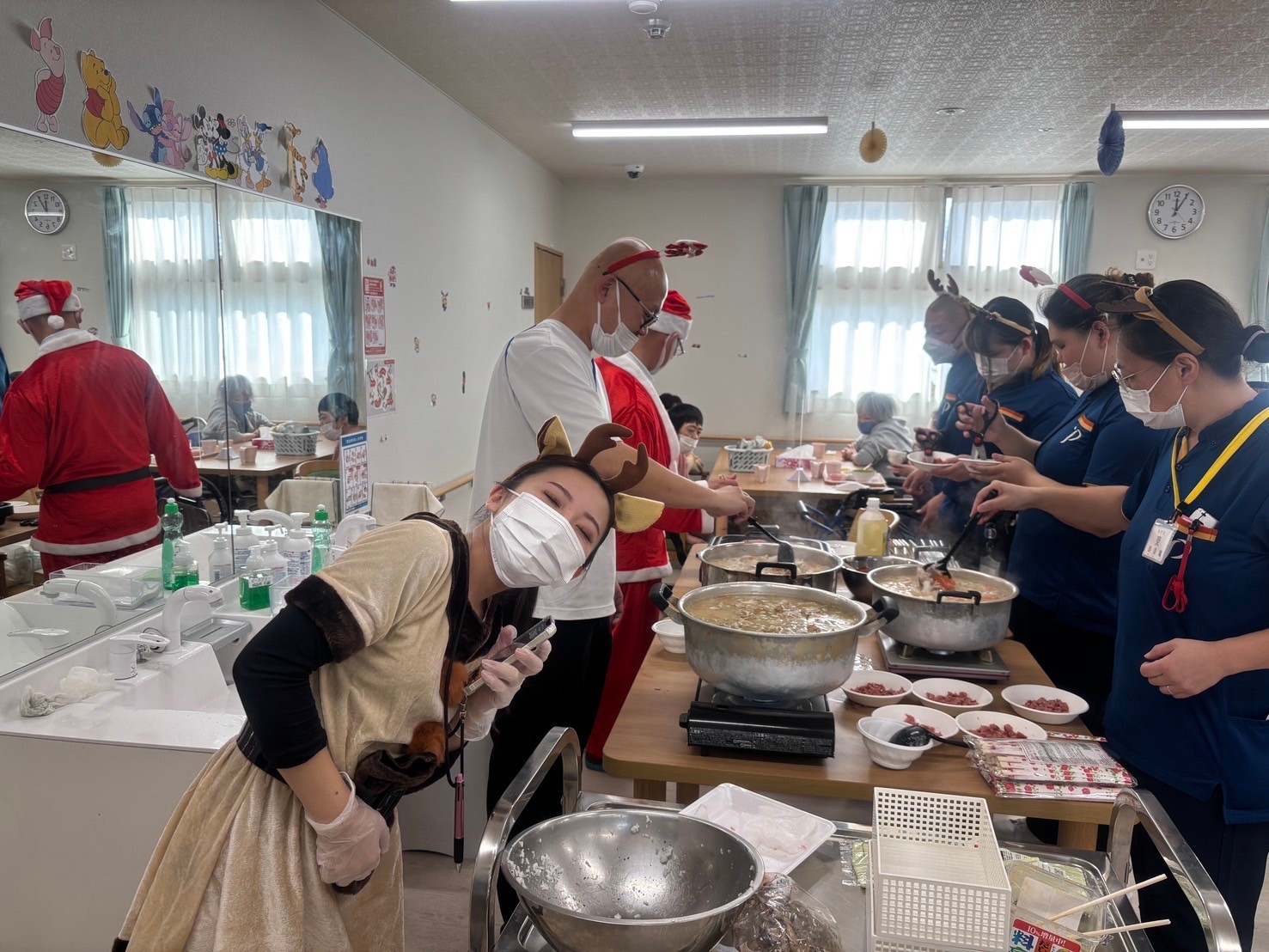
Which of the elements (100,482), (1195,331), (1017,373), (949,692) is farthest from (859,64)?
(100,482)

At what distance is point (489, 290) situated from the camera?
607 centimetres

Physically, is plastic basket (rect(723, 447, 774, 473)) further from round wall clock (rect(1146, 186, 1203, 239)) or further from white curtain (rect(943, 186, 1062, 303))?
round wall clock (rect(1146, 186, 1203, 239))

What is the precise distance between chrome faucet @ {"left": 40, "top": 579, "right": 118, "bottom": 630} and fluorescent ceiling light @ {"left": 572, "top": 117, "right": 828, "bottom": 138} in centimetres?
457

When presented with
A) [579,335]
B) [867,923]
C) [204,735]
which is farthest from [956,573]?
[204,735]

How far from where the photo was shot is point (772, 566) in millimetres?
2244

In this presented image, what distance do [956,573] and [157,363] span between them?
2331 mm

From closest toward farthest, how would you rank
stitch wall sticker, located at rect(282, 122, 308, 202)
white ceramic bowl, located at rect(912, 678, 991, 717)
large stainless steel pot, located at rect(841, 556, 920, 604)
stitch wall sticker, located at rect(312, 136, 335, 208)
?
A: white ceramic bowl, located at rect(912, 678, 991, 717)
large stainless steel pot, located at rect(841, 556, 920, 604)
stitch wall sticker, located at rect(282, 122, 308, 202)
stitch wall sticker, located at rect(312, 136, 335, 208)

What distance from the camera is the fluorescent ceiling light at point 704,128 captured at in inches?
223

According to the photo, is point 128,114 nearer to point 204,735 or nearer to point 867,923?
point 204,735


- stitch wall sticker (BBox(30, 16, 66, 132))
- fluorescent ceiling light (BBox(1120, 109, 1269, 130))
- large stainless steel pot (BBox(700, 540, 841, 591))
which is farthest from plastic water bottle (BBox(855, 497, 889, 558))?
fluorescent ceiling light (BBox(1120, 109, 1269, 130))

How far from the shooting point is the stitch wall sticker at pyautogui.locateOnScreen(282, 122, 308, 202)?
3359 millimetres

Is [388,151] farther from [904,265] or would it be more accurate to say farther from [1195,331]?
[904,265]

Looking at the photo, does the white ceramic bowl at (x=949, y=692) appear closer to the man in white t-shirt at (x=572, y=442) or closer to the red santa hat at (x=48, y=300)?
the man in white t-shirt at (x=572, y=442)

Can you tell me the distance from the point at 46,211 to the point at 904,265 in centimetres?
719
